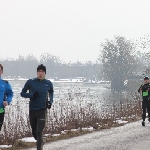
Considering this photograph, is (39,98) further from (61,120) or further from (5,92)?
(61,120)

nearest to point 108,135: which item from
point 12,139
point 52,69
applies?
point 12,139

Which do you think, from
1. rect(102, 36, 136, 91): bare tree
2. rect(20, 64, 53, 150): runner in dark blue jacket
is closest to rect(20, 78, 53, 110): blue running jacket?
rect(20, 64, 53, 150): runner in dark blue jacket

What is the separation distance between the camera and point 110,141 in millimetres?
8766

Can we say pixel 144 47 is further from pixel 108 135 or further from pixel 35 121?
pixel 35 121

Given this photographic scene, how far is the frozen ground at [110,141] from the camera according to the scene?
7.89 metres

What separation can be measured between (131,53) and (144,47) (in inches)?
518

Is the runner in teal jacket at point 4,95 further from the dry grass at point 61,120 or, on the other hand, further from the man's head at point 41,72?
the dry grass at point 61,120

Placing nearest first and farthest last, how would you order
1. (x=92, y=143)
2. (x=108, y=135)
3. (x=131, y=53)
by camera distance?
(x=92, y=143) < (x=108, y=135) < (x=131, y=53)

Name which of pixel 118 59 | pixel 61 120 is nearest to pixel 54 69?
pixel 118 59

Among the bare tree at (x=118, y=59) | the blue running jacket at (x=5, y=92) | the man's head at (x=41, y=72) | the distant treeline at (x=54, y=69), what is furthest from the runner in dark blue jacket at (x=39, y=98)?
the distant treeline at (x=54, y=69)

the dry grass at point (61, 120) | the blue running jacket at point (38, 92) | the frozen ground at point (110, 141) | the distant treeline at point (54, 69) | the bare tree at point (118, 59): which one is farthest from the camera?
the distant treeline at point (54, 69)

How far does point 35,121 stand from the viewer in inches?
269

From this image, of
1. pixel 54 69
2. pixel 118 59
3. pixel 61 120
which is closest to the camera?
pixel 61 120

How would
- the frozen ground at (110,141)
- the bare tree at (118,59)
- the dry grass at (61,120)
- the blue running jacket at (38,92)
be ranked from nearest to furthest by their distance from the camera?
the blue running jacket at (38,92) < the frozen ground at (110,141) < the dry grass at (61,120) < the bare tree at (118,59)
